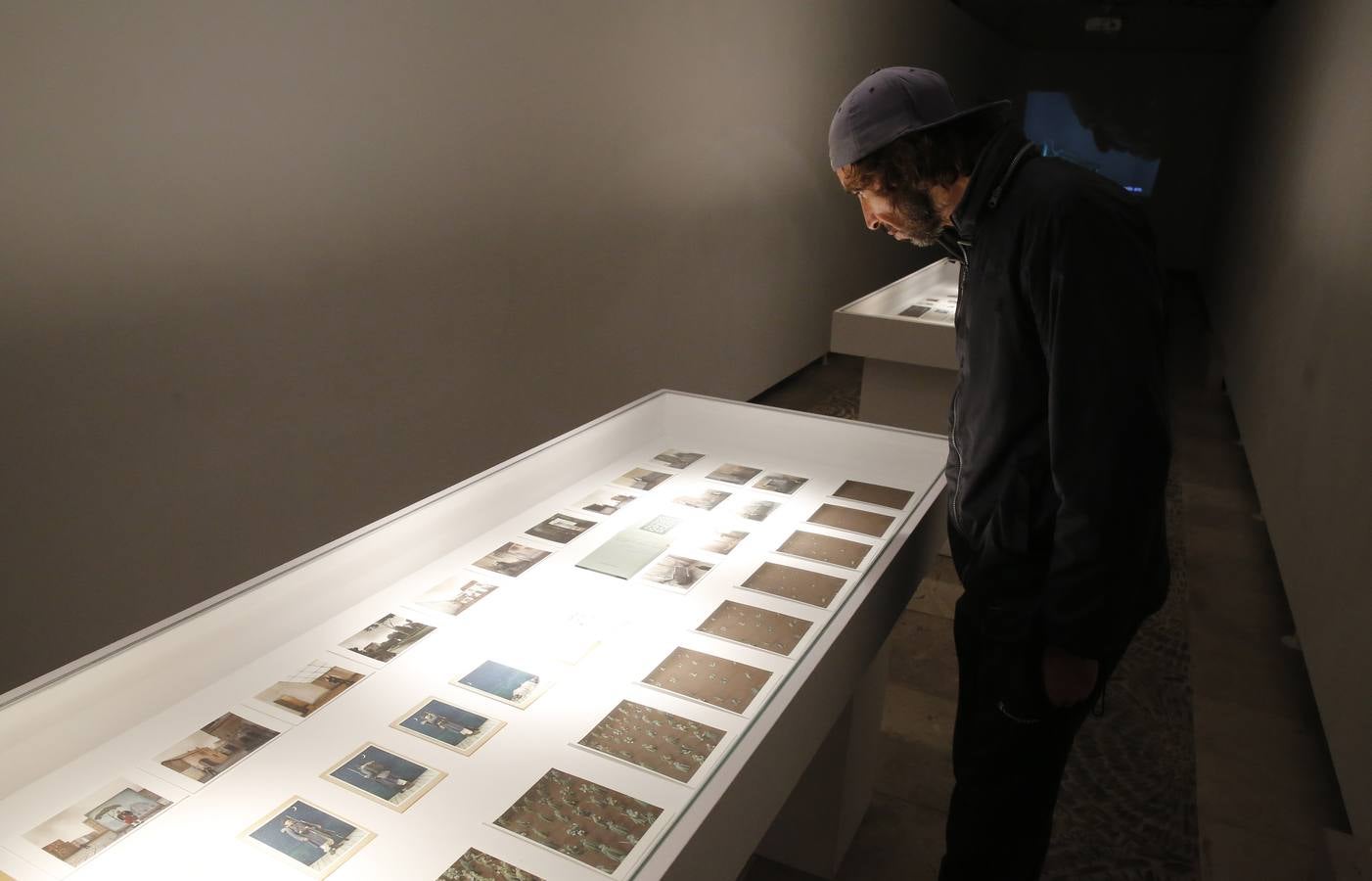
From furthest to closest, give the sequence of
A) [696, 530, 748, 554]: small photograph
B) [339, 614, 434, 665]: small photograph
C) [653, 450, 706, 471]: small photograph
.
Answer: [653, 450, 706, 471]: small photograph < [696, 530, 748, 554]: small photograph < [339, 614, 434, 665]: small photograph

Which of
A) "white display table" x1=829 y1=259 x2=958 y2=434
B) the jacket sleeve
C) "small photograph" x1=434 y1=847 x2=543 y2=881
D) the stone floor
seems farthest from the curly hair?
"white display table" x1=829 y1=259 x2=958 y2=434

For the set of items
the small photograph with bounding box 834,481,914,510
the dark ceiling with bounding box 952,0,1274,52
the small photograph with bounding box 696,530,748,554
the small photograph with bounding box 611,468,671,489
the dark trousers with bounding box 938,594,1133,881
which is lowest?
the dark trousers with bounding box 938,594,1133,881

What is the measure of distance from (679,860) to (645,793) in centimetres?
12

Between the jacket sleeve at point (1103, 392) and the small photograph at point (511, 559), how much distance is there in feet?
3.03

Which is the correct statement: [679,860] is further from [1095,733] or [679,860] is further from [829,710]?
[1095,733]

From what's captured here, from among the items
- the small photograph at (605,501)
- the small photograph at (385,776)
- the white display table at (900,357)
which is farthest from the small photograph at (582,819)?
the white display table at (900,357)

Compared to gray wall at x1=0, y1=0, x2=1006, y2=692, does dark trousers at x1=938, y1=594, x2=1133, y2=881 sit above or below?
below

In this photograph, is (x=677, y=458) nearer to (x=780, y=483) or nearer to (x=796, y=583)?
(x=780, y=483)

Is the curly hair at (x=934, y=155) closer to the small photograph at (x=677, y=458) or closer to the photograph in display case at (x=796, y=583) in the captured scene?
the photograph in display case at (x=796, y=583)

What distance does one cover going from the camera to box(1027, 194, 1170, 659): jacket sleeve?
127 cm

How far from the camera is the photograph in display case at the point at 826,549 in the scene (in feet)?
5.74

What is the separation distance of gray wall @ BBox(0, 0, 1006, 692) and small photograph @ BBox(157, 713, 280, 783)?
3.76 ft

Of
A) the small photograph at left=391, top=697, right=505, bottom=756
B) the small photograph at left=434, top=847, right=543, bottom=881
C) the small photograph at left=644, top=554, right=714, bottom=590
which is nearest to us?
the small photograph at left=434, top=847, right=543, bottom=881

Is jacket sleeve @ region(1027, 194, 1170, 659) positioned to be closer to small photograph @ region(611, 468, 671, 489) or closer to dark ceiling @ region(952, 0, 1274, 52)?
small photograph @ region(611, 468, 671, 489)
